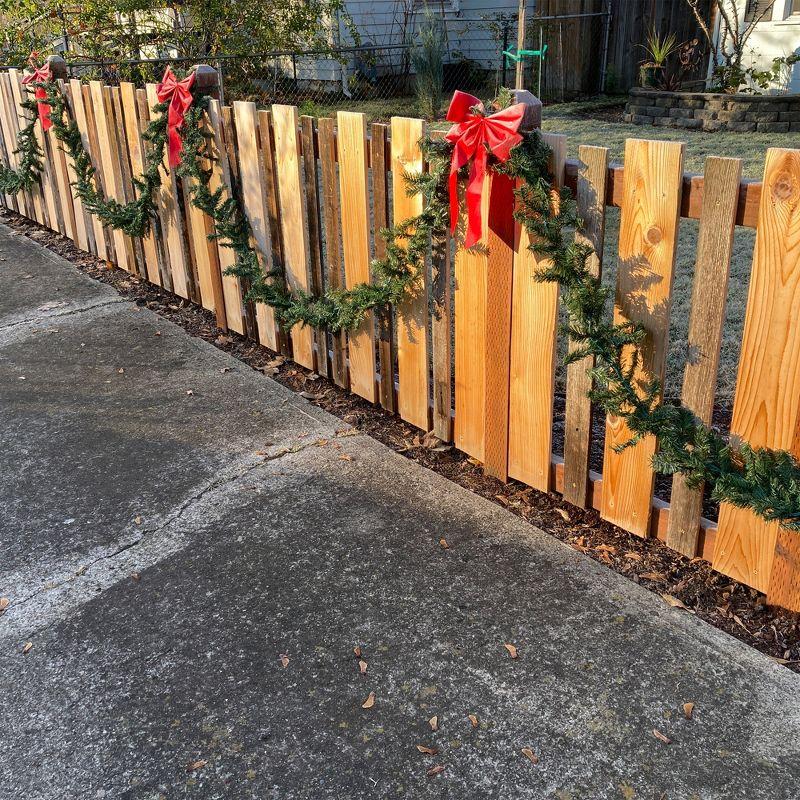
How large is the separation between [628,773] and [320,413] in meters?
2.41

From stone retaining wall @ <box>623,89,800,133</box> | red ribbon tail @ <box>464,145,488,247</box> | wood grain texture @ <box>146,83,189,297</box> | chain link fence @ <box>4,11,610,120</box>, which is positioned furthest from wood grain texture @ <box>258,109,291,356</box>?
chain link fence @ <box>4,11,610,120</box>

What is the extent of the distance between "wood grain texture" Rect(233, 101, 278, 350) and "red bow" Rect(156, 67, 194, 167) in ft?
1.21

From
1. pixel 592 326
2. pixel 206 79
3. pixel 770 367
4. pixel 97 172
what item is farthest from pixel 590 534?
pixel 97 172

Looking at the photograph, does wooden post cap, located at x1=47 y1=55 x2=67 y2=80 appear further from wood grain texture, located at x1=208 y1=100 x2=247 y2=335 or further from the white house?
the white house

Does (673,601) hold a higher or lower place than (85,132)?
lower

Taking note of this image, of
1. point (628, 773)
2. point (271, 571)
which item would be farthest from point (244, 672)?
point (628, 773)

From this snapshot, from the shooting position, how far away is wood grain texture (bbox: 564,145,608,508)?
2.73 m

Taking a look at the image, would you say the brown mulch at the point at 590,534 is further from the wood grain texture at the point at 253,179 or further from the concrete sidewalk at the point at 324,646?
the wood grain texture at the point at 253,179

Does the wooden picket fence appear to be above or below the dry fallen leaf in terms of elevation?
above

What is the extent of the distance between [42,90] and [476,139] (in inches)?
201

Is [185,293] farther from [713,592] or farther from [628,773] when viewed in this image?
[628,773]

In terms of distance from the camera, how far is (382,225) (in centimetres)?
365

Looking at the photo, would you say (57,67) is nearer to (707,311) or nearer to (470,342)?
(470,342)

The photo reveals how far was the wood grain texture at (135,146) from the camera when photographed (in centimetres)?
546
